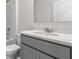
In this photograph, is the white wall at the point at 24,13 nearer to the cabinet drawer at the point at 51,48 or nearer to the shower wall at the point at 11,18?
the shower wall at the point at 11,18

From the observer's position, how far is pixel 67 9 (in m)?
1.69

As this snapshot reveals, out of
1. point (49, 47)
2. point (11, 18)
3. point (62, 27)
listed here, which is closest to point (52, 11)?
point (62, 27)

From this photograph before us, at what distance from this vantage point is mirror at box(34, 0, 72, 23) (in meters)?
1.69

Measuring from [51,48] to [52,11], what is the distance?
108 cm

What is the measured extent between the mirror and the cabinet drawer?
67cm

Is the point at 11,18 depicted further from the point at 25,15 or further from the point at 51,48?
the point at 51,48

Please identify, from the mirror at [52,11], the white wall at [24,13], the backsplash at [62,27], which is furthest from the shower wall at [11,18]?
the backsplash at [62,27]

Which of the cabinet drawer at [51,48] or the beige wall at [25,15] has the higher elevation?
the beige wall at [25,15]

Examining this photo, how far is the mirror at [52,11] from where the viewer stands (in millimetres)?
1690

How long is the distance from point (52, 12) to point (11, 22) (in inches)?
61.3

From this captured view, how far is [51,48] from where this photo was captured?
1.14 meters

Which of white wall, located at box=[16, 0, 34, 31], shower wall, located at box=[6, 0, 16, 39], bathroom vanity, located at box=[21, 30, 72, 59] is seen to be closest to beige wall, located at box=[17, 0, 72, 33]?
white wall, located at box=[16, 0, 34, 31]

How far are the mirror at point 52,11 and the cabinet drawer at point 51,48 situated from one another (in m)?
0.67
